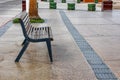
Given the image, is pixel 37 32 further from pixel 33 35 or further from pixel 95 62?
pixel 95 62

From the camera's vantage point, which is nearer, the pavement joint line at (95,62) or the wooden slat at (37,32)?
the pavement joint line at (95,62)

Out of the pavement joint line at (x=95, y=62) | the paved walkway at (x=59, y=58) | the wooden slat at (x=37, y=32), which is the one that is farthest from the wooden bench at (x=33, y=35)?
the pavement joint line at (x=95, y=62)

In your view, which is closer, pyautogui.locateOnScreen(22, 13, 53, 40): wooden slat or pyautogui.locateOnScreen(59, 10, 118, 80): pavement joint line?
pyautogui.locateOnScreen(59, 10, 118, 80): pavement joint line

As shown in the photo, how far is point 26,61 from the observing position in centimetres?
728

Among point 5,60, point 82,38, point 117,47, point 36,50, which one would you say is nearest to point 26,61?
point 5,60

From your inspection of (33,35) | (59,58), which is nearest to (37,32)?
(33,35)

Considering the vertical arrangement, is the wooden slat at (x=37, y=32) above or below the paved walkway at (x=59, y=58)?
above

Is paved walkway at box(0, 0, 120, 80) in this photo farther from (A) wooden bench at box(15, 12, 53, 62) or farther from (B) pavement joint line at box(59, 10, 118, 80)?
(A) wooden bench at box(15, 12, 53, 62)

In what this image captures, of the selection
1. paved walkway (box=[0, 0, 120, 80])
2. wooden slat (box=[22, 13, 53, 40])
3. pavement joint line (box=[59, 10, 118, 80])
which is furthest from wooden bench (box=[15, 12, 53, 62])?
pavement joint line (box=[59, 10, 118, 80])

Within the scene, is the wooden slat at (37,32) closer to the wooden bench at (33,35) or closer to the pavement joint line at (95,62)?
the wooden bench at (33,35)

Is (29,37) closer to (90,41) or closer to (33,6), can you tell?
(90,41)

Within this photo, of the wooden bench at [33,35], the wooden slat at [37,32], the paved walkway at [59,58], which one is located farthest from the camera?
the wooden slat at [37,32]

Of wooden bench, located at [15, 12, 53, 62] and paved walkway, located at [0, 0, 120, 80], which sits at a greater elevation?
wooden bench, located at [15, 12, 53, 62]

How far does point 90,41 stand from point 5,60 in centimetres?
334
